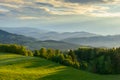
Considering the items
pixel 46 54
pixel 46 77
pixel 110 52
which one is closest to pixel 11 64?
pixel 46 77

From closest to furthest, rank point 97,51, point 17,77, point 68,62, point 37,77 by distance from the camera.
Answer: point 17,77, point 37,77, point 68,62, point 97,51

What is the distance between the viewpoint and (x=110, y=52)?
123 meters

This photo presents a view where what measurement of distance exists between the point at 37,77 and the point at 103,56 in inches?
2679

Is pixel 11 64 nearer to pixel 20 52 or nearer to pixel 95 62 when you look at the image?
pixel 20 52

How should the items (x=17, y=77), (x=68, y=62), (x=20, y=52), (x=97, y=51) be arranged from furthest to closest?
(x=97, y=51) < (x=20, y=52) < (x=68, y=62) < (x=17, y=77)

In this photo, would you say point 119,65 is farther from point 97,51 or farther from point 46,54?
point 46,54

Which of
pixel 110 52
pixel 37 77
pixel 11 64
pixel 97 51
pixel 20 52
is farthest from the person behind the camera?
pixel 97 51

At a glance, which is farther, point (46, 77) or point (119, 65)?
point (119, 65)

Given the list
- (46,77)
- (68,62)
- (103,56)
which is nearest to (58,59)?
(68,62)

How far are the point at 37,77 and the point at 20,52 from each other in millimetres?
59830

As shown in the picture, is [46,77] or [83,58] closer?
[46,77]

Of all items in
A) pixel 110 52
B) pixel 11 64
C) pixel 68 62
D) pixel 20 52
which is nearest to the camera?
pixel 11 64

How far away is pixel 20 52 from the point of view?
4498 inches

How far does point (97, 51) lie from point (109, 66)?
19.8 meters
